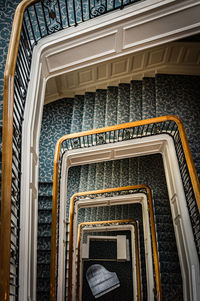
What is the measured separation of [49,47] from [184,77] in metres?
3.95

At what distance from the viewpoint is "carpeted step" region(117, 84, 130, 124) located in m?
5.86

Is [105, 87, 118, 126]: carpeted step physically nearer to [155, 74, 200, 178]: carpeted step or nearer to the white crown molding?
the white crown molding

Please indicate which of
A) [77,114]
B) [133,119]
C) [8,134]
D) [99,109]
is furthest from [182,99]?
[8,134]

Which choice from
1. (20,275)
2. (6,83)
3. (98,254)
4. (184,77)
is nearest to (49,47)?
(6,83)

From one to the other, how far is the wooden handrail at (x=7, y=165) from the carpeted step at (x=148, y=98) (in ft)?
11.4

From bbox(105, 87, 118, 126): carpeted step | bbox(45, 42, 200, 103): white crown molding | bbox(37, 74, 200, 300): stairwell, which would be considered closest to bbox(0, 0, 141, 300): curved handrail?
bbox(37, 74, 200, 300): stairwell

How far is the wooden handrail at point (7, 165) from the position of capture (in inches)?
81.1

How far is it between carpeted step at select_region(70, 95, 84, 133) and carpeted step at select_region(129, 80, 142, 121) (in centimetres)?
120

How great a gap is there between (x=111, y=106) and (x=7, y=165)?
432 centimetres

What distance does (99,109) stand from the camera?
20.6 ft

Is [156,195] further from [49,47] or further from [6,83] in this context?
[6,83]

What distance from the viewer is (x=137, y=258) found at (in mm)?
10500

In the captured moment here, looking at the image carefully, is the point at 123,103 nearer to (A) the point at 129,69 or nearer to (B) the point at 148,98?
(B) the point at 148,98

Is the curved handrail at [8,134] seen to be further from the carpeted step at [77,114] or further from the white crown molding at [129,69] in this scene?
the white crown molding at [129,69]
